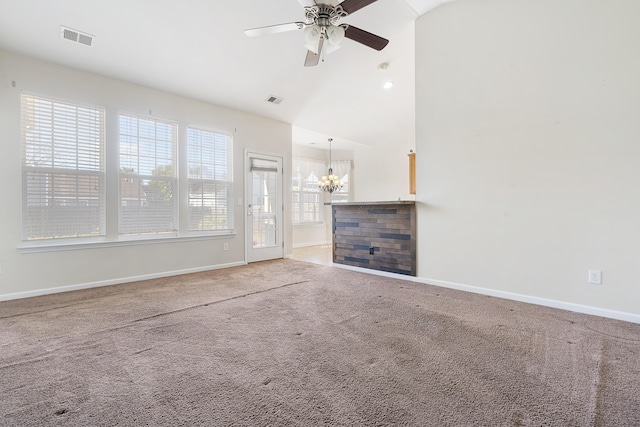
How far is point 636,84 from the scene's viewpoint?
2.53m

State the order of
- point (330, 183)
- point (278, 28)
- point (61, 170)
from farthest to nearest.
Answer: point (330, 183) < point (61, 170) < point (278, 28)

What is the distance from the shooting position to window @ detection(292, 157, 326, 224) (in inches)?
312

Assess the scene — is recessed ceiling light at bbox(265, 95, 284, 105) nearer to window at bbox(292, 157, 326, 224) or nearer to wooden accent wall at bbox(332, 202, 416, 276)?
wooden accent wall at bbox(332, 202, 416, 276)

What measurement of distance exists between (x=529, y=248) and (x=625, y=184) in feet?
3.09

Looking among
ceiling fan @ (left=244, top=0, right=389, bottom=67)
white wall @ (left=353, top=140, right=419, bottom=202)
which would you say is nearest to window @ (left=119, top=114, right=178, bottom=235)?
ceiling fan @ (left=244, top=0, right=389, bottom=67)

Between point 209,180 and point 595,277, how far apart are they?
5050 mm

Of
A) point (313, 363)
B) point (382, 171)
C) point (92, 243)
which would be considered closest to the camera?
point (313, 363)

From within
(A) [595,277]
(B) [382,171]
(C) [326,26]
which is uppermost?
(C) [326,26]

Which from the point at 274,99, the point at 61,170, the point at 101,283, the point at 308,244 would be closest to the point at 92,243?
the point at 101,283

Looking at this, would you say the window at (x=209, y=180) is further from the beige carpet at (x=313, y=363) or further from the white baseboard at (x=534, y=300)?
the white baseboard at (x=534, y=300)

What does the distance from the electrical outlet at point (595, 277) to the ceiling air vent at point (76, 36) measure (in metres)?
5.67

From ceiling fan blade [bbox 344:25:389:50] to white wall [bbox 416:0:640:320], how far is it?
1.39 meters

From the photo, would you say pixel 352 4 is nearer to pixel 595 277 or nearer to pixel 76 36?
pixel 76 36

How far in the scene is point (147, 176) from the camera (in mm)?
4207
